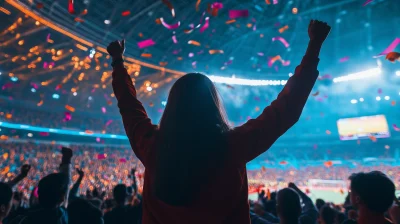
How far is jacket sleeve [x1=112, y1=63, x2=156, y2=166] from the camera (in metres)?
1.16

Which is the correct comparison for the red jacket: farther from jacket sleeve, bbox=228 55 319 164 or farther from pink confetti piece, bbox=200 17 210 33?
pink confetti piece, bbox=200 17 210 33

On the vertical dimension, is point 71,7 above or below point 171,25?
below

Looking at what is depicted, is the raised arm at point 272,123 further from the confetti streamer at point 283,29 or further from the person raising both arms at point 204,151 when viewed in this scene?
the confetti streamer at point 283,29

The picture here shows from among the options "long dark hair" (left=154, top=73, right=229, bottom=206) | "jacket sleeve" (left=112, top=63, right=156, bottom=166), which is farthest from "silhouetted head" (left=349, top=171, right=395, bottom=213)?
"jacket sleeve" (left=112, top=63, right=156, bottom=166)

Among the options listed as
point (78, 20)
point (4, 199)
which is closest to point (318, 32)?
point (4, 199)

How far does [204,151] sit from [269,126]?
291mm

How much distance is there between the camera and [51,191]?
1943 millimetres

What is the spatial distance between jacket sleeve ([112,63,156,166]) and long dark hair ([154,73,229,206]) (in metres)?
0.12

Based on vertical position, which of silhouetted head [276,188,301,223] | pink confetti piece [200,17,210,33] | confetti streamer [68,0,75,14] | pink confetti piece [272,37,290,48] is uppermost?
pink confetti piece [272,37,290,48]

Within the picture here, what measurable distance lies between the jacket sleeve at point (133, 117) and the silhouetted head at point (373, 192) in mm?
1616

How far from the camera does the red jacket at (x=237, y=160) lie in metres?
0.98

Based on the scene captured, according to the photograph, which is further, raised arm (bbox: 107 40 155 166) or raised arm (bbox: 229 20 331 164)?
raised arm (bbox: 107 40 155 166)

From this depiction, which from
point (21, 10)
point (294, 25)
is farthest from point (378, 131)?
point (21, 10)

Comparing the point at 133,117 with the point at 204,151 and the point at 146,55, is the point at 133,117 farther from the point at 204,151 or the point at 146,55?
the point at 146,55
